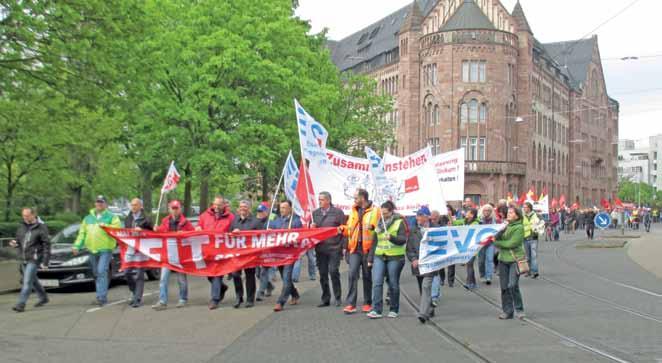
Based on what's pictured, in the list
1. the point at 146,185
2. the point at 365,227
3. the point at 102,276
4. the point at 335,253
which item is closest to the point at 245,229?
the point at 335,253

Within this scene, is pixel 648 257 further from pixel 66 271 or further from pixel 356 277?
pixel 66 271

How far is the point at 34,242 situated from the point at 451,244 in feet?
21.6

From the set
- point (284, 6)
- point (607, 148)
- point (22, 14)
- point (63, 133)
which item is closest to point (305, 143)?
point (22, 14)

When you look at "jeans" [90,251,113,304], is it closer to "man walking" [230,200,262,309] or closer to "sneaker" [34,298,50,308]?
"sneaker" [34,298,50,308]

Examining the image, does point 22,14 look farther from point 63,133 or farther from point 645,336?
point 645,336

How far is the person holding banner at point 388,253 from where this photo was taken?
10.8 m

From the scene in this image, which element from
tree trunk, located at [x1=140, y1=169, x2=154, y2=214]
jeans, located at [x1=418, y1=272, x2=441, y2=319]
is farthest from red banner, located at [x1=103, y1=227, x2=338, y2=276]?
tree trunk, located at [x1=140, y1=169, x2=154, y2=214]

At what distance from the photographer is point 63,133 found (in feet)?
74.4

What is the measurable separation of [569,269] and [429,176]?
312 inches

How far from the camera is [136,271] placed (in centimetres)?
1273

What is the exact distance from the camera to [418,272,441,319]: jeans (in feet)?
34.1

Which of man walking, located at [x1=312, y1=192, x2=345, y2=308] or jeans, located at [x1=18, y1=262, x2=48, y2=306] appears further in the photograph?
man walking, located at [x1=312, y1=192, x2=345, y2=308]

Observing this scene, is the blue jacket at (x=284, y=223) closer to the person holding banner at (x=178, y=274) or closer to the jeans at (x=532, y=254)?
the person holding banner at (x=178, y=274)

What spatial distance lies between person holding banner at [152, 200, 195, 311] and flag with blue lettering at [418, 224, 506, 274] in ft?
13.2
